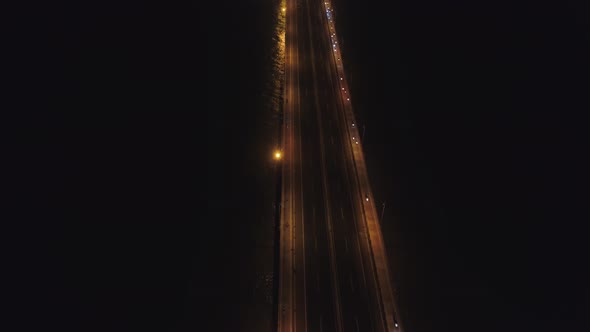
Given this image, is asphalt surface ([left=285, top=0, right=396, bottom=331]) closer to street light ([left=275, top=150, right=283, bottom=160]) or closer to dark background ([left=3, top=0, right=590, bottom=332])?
street light ([left=275, top=150, right=283, bottom=160])

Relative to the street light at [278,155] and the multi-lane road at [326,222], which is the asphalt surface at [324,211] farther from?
the street light at [278,155]

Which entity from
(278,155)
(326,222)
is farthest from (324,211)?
(278,155)

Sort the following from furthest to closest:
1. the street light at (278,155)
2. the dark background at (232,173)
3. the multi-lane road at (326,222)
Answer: the street light at (278,155) < the multi-lane road at (326,222) < the dark background at (232,173)

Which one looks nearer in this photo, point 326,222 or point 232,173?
point 326,222

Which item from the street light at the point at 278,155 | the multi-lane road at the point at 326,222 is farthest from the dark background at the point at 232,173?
the street light at the point at 278,155

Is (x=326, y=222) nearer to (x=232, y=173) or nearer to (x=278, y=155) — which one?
(x=232, y=173)
